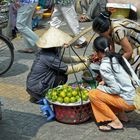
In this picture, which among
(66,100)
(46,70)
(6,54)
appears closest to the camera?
(66,100)

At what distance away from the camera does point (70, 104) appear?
202 inches

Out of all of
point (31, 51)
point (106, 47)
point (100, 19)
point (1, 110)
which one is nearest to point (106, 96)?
point (106, 47)

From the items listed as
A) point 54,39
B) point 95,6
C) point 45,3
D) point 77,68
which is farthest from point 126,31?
point 45,3

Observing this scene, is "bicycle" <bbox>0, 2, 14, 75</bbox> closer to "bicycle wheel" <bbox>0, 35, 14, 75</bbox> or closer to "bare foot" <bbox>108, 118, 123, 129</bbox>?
"bicycle wheel" <bbox>0, 35, 14, 75</bbox>

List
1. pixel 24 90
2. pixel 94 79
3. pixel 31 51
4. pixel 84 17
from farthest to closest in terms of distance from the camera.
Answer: pixel 84 17
pixel 31 51
pixel 24 90
pixel 94 79

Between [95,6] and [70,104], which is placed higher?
[70,104]

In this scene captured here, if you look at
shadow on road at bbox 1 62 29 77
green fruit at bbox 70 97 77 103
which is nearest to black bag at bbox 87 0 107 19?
shadow on road at bbox 1 62 29 77

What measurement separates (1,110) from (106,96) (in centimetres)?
150

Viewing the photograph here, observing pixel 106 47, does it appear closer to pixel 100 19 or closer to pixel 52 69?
pixel 100 19

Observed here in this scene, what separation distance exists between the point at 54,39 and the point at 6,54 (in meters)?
2.16

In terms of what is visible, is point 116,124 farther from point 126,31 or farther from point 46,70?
point 46,70

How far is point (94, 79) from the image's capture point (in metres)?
5.81

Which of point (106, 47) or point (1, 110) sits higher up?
point (106, 47)

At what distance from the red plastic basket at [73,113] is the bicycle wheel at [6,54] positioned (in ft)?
7.28
